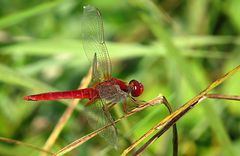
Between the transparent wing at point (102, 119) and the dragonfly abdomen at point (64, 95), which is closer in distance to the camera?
the transparent wing at point (102, 119)

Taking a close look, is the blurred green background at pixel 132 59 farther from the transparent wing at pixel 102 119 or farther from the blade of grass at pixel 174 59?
the transparent wing at pixel 102 119

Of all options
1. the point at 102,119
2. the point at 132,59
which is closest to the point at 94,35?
the point at 102,119

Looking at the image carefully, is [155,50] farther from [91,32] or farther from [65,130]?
[65,130]

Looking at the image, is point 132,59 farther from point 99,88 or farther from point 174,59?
point 99,88

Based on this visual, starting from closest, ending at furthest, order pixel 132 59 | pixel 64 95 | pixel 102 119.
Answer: pixel 102 119, pixel 64 95, pixel 132 59

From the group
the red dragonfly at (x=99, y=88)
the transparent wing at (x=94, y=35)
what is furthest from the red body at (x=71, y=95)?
the transparent wing at (x=94, y=35)

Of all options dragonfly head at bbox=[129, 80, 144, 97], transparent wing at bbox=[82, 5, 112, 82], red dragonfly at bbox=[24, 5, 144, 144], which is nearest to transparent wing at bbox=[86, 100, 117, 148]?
red dragonfly at bbox=[24, 5, 144, 144]

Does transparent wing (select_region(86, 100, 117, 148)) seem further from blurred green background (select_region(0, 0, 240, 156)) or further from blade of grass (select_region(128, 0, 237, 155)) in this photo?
blade of grass (select_region(128, 0, 237, 155))
